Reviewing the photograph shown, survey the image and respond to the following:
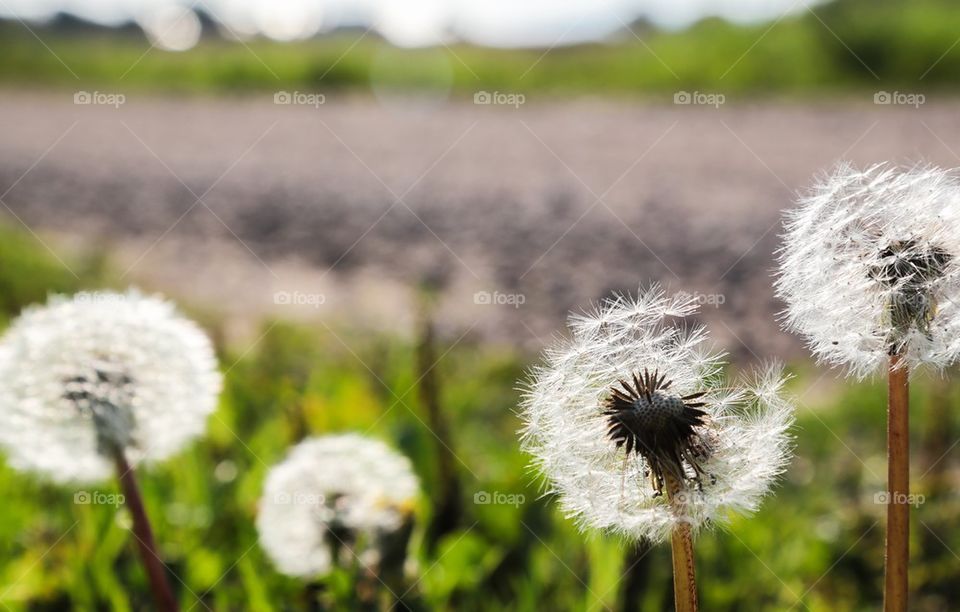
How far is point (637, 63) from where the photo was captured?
22156 mm

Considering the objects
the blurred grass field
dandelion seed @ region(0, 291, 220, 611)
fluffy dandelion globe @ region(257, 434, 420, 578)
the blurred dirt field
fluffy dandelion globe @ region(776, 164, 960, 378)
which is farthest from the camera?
the blurred dirt field

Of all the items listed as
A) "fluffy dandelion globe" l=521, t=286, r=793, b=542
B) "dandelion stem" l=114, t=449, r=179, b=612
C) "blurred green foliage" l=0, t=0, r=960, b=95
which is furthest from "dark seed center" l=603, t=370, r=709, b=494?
"blurred green foliage" l=0, t=0, r=960, b=95

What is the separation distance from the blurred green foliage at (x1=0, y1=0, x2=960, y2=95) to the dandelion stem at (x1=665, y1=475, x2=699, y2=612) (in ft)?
36.9

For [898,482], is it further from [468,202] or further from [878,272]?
[468,202]

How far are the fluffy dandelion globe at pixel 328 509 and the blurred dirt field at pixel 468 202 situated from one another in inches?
98.9

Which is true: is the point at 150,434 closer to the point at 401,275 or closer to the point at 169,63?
the point at 401,275

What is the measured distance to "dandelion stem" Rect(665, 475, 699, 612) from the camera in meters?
1.54

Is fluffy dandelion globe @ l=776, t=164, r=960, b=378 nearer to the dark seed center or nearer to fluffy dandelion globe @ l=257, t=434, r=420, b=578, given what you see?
the dark seed center

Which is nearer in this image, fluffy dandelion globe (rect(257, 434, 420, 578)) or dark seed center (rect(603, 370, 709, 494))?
dark seed center (rect(603, 370, 709, 494))

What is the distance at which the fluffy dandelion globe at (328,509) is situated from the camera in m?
2.98

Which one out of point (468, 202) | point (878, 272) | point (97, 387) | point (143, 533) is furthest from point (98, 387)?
point (468, 202)

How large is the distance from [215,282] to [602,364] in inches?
297

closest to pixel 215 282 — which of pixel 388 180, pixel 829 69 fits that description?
pixel 388 180

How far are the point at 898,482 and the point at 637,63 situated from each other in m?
21.6
